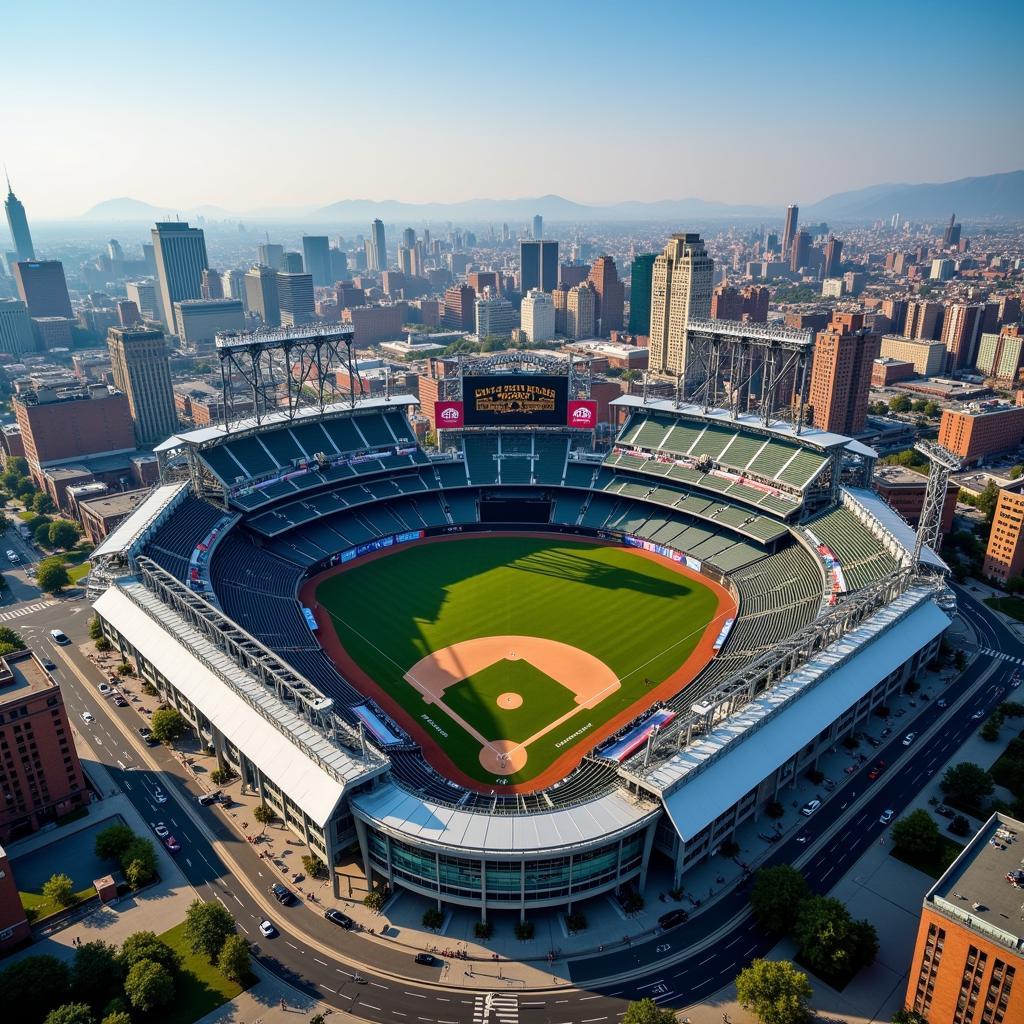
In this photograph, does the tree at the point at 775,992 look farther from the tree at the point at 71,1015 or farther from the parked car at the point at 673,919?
the tree at the point at 71,1015

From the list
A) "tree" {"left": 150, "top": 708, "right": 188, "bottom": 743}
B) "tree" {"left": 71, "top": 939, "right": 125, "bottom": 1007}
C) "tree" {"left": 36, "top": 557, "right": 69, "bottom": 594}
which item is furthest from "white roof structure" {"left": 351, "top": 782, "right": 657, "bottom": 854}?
"tree" {"left": 36, "top": 557, "right": 69, "bottom": 594}

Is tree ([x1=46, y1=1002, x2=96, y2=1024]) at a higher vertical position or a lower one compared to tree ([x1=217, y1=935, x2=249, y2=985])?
higher

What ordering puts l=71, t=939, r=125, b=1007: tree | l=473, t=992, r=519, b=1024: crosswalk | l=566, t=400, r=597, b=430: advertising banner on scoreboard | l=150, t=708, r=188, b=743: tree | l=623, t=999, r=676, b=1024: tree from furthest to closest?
1. l=566, t=400, r=597, b=430: advertising banner on scoreboard
2. l=150, t=708, r=188, b=743: tree
3. l=71, t=939, r=125, b=1007: tree
4. l=473, t=992, r=519, b=1024: crosswalk
5. l=623, t=999, r=676, b=1024: tree

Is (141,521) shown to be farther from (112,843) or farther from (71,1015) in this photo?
(71,1015)

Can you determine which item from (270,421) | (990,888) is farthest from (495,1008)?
(270,421)

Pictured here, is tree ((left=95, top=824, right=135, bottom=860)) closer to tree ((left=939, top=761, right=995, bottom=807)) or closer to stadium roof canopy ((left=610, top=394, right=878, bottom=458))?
tree ((left=939, top=761, right=995, bottom=807))

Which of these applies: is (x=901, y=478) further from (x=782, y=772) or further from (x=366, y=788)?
(x=366, y=788)

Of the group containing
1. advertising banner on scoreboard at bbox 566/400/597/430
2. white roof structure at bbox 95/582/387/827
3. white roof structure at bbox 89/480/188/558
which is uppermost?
advertising banner on scoreboard at bbox 566/400/597/430
